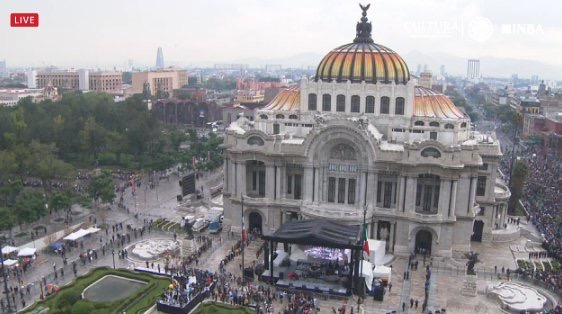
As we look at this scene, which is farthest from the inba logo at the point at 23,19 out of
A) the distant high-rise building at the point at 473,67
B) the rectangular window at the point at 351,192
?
the distant high-rise building at the point at 473,67

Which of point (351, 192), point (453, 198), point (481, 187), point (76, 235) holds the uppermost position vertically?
point (453, 198)

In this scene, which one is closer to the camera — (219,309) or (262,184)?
(219,309)

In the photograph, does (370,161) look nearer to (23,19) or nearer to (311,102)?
(311,102)

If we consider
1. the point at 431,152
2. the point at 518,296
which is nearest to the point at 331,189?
the point at 431,152

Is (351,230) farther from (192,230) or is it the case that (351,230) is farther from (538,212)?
(538,212)

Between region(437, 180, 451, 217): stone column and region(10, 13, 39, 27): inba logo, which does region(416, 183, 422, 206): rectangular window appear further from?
region(10, 13, 39, 27): inba logo

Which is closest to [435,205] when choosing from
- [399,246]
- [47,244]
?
[399,246]
